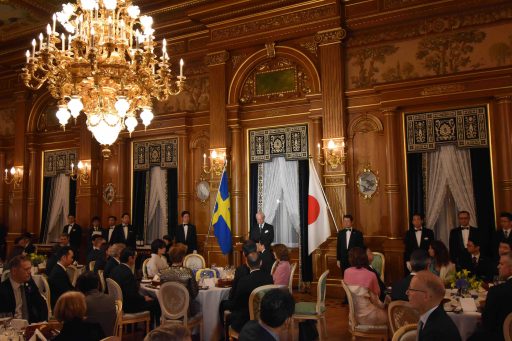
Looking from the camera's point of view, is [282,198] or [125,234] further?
[125,234]

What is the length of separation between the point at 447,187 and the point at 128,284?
5.90 m

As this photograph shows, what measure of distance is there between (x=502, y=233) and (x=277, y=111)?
492 centimetres

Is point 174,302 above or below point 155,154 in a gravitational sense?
below

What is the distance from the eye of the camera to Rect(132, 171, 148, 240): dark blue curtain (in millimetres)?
11211

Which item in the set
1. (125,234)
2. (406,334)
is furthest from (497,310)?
(125,234)

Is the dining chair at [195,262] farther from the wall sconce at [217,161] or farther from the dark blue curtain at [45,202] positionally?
the dark blue curtain at [45,202]

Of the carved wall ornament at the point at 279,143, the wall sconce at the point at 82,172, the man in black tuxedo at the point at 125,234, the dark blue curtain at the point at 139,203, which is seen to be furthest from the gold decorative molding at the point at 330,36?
the wall sconce at the point at 82,172

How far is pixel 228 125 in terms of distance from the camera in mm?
10211

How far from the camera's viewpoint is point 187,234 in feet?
32.8

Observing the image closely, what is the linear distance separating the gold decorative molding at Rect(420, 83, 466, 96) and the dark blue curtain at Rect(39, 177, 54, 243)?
10129mm

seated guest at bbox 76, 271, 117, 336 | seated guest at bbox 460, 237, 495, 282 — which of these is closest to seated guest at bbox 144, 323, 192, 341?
seated guest at bbox 76, 271, 117, 336

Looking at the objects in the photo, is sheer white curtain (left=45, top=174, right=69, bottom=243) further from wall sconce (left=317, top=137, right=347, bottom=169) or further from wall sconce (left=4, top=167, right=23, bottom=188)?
wall sconce (left=317, top=137, right=347, bottom=169)

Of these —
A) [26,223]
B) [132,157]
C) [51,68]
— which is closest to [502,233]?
[51,68]

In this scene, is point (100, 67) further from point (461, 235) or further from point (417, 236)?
point (461, 235)
